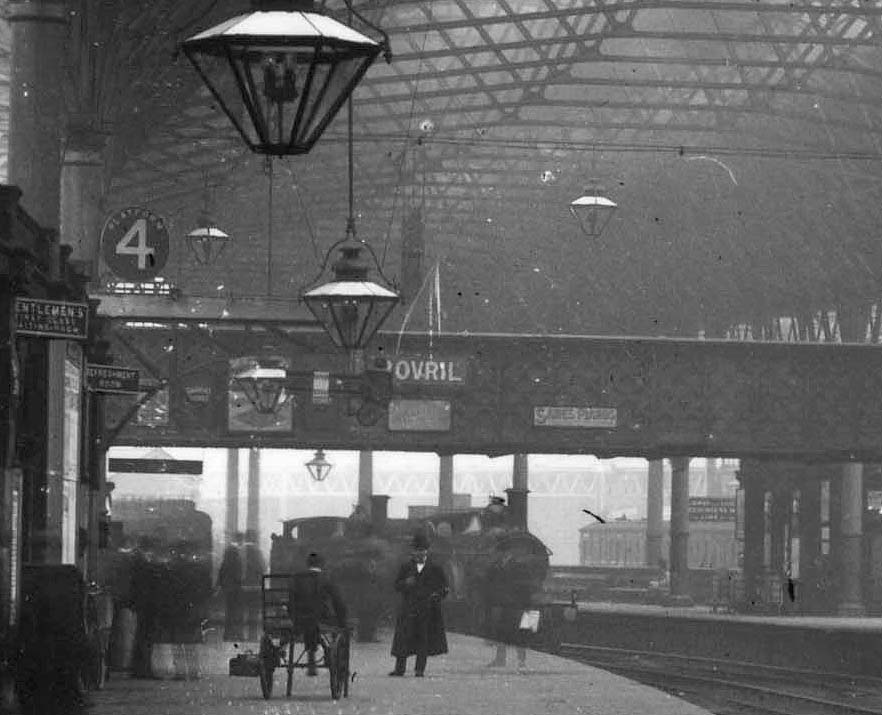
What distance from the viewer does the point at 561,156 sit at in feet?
163

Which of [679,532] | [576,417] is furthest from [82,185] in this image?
[679,532]

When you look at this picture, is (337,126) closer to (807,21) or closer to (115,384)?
(807,21)

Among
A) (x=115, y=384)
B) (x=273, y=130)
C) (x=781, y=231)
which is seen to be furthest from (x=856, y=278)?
(x=273, y=130)

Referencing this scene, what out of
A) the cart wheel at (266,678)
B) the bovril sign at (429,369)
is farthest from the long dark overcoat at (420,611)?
the bovril sign at (429,369)

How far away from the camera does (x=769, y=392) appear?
41.7 metres

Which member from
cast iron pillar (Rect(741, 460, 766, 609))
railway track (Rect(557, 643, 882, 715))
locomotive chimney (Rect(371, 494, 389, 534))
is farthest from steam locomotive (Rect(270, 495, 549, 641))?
cast iron pillar (Rect(741, 460, 766, 609))

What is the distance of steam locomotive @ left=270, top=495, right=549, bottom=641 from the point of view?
114 feet

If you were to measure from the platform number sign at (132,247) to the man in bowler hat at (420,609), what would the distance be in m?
4.71

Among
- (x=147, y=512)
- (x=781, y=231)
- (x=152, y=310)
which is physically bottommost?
(x=147, y=512)

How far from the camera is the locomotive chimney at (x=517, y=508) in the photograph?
119 feet

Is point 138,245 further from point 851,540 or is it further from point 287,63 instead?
point 851,540

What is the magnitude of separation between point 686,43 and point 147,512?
3062 centimetres

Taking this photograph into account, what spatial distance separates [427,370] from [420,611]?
18754mm

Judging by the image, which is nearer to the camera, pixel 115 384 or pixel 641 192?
pixel 115 384
